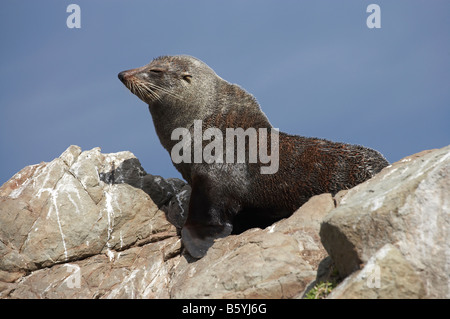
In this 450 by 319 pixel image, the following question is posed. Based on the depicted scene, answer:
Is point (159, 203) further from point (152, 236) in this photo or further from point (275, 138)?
point (275, 138)

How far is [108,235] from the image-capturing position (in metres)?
10.7

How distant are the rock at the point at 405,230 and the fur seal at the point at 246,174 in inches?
144

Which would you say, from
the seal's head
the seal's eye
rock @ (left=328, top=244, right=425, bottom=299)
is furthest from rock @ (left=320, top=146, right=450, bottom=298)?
the seal's eye

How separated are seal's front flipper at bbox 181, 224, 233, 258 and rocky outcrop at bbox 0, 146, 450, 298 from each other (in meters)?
0.18

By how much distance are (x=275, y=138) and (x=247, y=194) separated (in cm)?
121

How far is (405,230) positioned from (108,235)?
21.6ft

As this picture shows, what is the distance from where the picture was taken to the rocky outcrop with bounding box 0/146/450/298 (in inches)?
223

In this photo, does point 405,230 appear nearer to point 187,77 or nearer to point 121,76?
point 187,77

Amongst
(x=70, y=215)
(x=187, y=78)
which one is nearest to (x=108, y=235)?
(x=70, y=215)

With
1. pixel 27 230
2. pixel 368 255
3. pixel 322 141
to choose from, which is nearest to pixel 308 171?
pixel 322 141

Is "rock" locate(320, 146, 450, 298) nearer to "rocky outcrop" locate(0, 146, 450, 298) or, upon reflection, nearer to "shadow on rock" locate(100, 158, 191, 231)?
"rocky outcrop" locate(0, 146, 450, 298)

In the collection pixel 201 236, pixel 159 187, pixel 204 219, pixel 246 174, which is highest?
pixel 246 174

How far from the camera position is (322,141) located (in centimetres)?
1029

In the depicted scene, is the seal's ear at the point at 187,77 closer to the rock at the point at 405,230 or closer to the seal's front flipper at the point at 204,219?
the seal's front flipper at the point at 204,219
